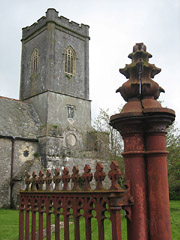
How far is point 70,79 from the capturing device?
24.7m

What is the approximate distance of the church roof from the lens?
65.4ft

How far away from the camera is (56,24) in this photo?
24.7 m

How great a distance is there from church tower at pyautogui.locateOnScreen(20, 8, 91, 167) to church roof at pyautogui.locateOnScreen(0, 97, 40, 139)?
2.05 ft

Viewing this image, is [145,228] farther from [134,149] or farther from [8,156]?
[8,156]

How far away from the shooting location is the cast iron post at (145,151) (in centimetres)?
263

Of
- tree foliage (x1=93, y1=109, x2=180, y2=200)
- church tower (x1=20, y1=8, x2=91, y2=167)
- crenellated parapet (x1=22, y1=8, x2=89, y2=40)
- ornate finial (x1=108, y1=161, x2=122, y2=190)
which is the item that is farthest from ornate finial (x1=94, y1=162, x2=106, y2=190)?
crenellated parapet (x1=22, y1=8, x2=89, y2=40)

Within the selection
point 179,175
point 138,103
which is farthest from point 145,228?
point 179,175

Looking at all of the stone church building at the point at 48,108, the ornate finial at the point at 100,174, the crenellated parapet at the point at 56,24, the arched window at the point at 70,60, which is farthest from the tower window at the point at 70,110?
the ornate finial at the point at 100,174

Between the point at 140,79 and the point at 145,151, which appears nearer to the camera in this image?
the point at 145,151

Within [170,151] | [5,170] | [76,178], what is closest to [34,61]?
[5,170]

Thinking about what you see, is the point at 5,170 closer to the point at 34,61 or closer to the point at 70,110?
the point at 70,110

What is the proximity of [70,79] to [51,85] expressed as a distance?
235cm

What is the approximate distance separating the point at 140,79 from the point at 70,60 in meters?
23.2

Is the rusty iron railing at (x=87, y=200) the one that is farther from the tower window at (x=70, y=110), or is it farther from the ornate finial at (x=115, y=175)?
the tower window at (x=70, y=110)
